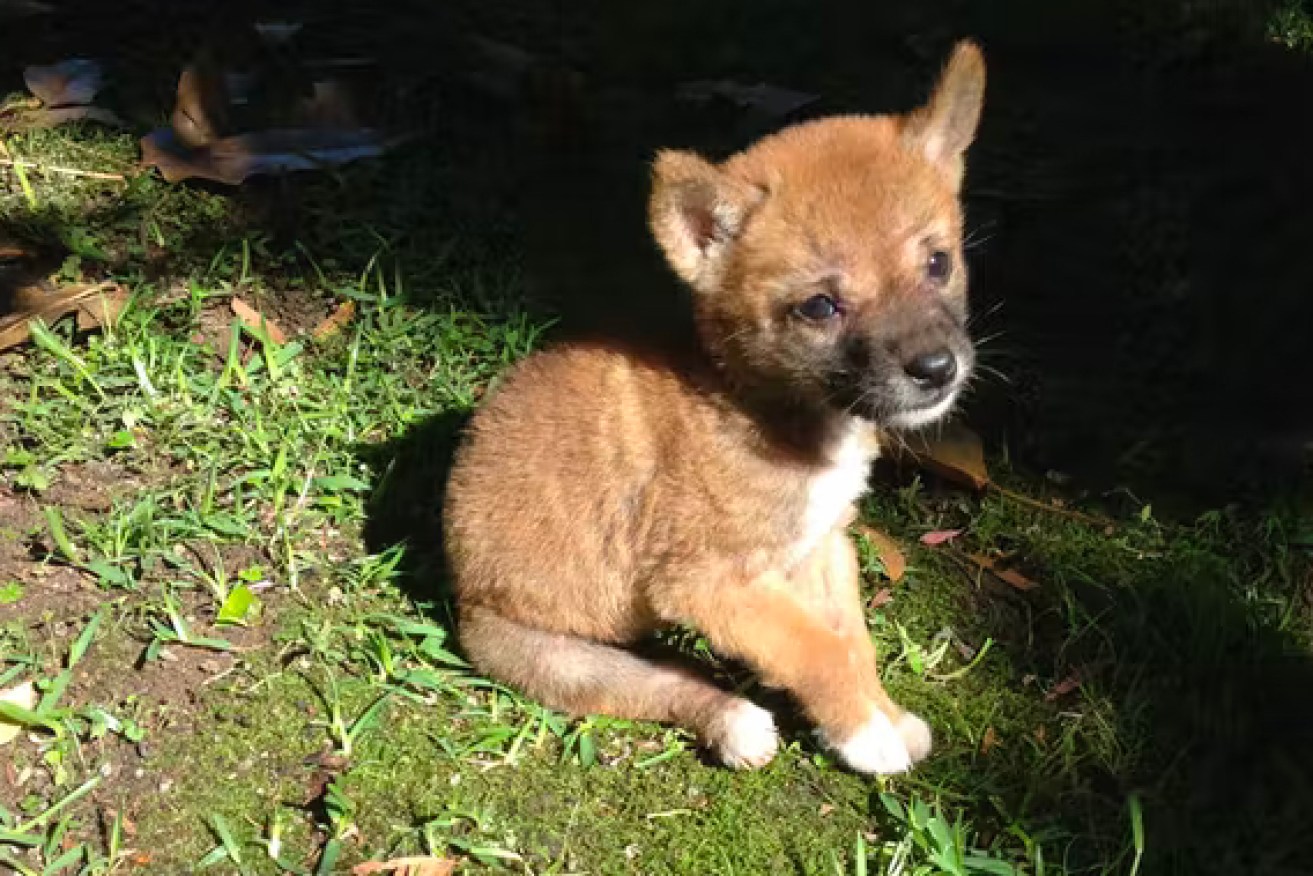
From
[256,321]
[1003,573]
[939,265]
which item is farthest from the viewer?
[256,321]

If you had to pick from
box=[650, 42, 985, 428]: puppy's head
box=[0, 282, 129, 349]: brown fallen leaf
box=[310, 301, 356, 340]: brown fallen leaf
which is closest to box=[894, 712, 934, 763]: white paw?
box=[650, 42, 985, 428]: puppy's head

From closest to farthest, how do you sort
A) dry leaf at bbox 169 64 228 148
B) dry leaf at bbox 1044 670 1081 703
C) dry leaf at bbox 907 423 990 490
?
dry leaf at bbox 1044 670 1081 703, dry leaf at bbox 907 423 990 490, dry leaf at bbox 169 64 228 148

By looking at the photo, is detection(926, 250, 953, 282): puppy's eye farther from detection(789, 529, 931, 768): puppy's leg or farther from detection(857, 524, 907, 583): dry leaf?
detection(857, 524, 907, 583): dry leaf

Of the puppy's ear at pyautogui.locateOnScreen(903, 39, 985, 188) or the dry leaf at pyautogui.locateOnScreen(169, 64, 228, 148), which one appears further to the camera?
the dry leaf at pyautogui.locateOnScreen(169, 64, 228, 148)

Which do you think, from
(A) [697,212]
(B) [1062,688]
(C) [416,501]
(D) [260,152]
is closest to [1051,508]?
(B) [1062,688]

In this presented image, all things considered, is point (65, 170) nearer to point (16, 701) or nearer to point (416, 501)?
point (416, 501)
